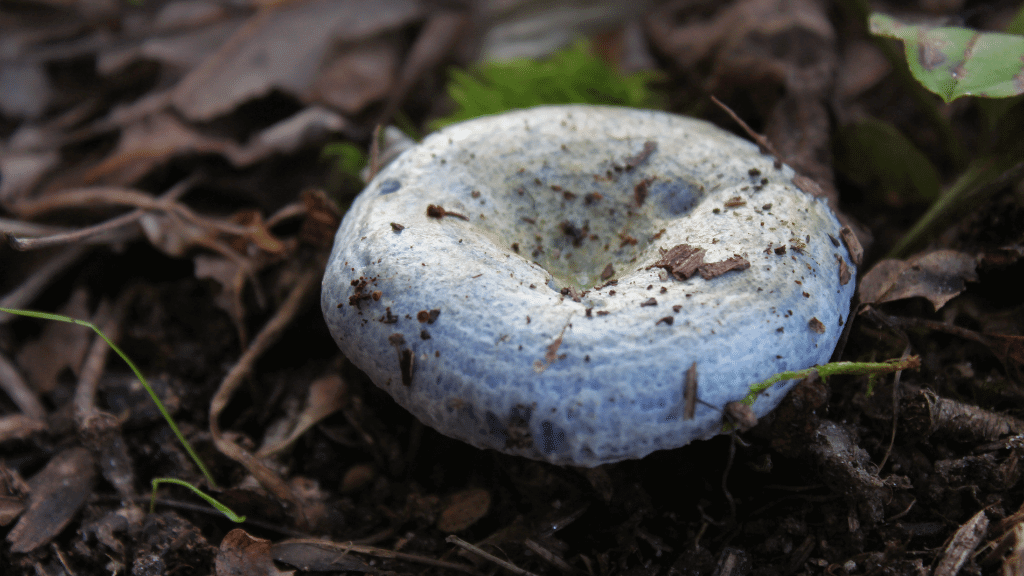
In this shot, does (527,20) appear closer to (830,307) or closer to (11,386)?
(830,307)

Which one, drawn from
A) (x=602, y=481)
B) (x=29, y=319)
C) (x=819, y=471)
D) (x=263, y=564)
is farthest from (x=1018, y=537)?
(x=29, y=319)

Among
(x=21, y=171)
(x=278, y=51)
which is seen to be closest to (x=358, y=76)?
(x=278, y=51)

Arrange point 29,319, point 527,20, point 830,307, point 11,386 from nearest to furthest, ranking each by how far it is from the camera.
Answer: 1. point 830,307
2. point 11,386
3. point 29,319
4. point 527,20

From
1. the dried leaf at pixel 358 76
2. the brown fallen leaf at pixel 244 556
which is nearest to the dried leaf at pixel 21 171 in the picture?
the dried leaf at pixel 358 76

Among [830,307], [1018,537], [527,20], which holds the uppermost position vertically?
[527,20]

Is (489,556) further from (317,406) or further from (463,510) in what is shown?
(317,406)

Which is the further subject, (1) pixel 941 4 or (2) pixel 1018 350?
(1) pixel 941 4
